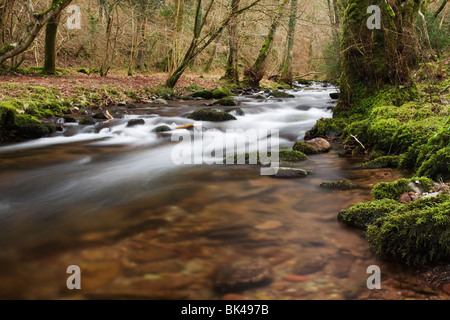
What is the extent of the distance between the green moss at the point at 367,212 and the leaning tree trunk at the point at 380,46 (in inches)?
162

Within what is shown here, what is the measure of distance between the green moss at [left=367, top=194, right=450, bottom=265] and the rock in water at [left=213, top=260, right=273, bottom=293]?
0.89 meters

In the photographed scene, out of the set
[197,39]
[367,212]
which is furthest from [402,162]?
[197,39]

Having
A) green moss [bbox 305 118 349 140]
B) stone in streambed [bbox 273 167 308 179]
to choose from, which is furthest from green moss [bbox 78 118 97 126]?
stone in streambed [bbox 273 167 308 179]

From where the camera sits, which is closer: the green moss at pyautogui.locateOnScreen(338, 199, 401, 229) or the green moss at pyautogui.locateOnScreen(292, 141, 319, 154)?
the green moss at pyautogui.locateOnScreen(338, 199, 401, 229)

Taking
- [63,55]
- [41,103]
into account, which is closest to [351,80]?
[41,103]

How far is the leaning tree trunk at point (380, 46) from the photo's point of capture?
20.4ft

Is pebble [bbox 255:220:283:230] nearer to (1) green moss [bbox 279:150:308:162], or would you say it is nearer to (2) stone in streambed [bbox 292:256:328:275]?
(2) stone in streambed [bbox 292:256:328:275]

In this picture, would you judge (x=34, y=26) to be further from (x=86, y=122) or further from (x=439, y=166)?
(x=439, y=166)

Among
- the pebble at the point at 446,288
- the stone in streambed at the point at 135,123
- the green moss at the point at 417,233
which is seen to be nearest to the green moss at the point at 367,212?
the green moss at the point at 417,233

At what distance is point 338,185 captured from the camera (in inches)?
162

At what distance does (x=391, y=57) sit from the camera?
6.22 m

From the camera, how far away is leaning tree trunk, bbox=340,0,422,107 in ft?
20.4

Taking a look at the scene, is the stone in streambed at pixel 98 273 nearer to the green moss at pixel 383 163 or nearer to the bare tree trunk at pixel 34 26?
the green moss at pixel 383 163
